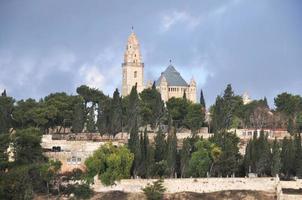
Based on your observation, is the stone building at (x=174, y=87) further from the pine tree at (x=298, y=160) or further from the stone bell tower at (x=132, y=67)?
the pine tree at (x=298, y=160)

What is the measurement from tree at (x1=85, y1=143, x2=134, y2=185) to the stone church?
40825 millimetres

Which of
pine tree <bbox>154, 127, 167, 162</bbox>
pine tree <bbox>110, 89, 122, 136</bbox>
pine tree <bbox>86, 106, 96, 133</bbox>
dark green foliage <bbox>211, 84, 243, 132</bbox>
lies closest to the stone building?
dark green foliage <bbox>211, 84, 243, 132</bbox>

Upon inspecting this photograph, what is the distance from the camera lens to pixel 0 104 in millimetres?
89875

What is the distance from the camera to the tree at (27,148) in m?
73.4

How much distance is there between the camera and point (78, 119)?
3536 inches

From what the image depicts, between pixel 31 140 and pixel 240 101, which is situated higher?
pixel 240 101

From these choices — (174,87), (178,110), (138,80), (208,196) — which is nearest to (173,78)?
(174,87)

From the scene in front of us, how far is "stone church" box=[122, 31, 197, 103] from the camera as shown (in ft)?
376

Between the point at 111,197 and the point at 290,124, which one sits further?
the point at 290,124

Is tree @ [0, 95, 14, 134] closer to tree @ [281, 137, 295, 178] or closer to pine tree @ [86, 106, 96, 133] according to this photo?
pine tree @ [86, 106, 96, 133]

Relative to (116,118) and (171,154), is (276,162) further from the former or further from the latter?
(116,118)

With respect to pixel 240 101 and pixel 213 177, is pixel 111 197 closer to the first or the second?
pixel 213 177

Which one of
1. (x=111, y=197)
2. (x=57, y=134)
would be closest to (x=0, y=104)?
(x=57, y=134)

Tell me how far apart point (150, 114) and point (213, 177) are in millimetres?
23303
